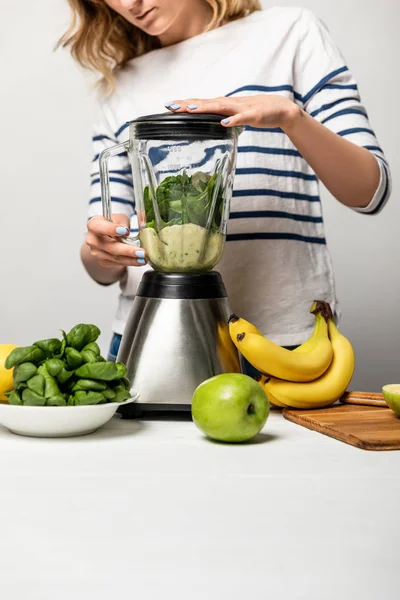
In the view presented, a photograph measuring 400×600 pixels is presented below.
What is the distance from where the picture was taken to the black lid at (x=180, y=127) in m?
1.11

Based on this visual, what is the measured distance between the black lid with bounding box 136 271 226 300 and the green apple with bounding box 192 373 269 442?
0.16 m

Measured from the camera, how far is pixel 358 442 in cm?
101

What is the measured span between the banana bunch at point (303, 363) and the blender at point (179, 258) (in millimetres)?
40

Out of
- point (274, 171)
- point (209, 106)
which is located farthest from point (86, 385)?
point (274, 171)

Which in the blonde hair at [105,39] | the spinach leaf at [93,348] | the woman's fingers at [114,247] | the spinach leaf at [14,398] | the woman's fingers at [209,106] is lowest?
the spinach leaf at [14,398]

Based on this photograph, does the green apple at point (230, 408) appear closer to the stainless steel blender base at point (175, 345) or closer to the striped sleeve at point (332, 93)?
the stainless steel blender base at point (175, 345)

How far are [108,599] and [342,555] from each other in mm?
215

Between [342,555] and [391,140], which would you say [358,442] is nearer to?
[342,555]

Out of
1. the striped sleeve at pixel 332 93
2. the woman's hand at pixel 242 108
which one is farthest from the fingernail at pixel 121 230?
the striped sleeve at pixel 332 93

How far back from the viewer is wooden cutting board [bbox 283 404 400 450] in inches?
39.5

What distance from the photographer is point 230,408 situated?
39.4 inches

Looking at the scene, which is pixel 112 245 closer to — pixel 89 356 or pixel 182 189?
pixel 182 189

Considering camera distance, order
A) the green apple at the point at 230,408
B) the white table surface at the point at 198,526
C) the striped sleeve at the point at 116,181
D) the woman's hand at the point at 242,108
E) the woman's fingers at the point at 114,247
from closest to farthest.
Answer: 1. the white table surface at the point at 198,526
2. the green apple at the point at 230,408
3. the woman's hand at the point at 242,108
4. the woman's fingers at the point at 114,247
5. the striped sleeve at the point at 116,181

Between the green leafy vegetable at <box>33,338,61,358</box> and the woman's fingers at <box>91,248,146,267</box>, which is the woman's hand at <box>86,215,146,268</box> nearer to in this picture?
the woman's fingers at <box>91,248,146,267</box>
